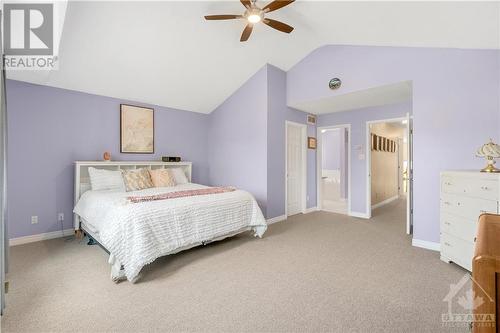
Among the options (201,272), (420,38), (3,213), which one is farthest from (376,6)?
(3,213)

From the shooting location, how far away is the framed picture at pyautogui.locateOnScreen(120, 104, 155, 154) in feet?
14.2

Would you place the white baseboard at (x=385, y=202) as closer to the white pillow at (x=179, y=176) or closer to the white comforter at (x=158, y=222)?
the white comforter at (x=158, y=222)

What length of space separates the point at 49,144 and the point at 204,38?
9.12 feet

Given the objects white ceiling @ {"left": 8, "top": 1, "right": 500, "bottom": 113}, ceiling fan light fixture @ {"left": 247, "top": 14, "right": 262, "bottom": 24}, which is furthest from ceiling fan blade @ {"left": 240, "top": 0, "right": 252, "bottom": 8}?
white ceiling @ {"left": 8, "top": 1, "right": 500, "bottom": 113}

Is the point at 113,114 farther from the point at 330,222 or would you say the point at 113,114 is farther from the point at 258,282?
the point at 330,222

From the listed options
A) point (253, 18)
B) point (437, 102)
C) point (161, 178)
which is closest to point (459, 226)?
point (437, 102)

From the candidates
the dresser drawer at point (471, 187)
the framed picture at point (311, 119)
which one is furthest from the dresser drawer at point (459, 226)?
the framed picture at point (311, 119)

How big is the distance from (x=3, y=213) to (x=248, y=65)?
12.5ft

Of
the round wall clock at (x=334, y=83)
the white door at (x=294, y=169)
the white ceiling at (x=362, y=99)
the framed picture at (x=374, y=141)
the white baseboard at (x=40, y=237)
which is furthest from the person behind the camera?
the framed picture at (x=374, y=141)

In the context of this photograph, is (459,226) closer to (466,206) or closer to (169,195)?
(466,206)

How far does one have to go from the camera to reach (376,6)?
2.77 meters

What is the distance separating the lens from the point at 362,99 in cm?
438

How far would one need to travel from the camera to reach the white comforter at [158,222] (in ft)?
7.66

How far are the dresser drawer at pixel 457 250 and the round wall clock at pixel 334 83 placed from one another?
263 cm
